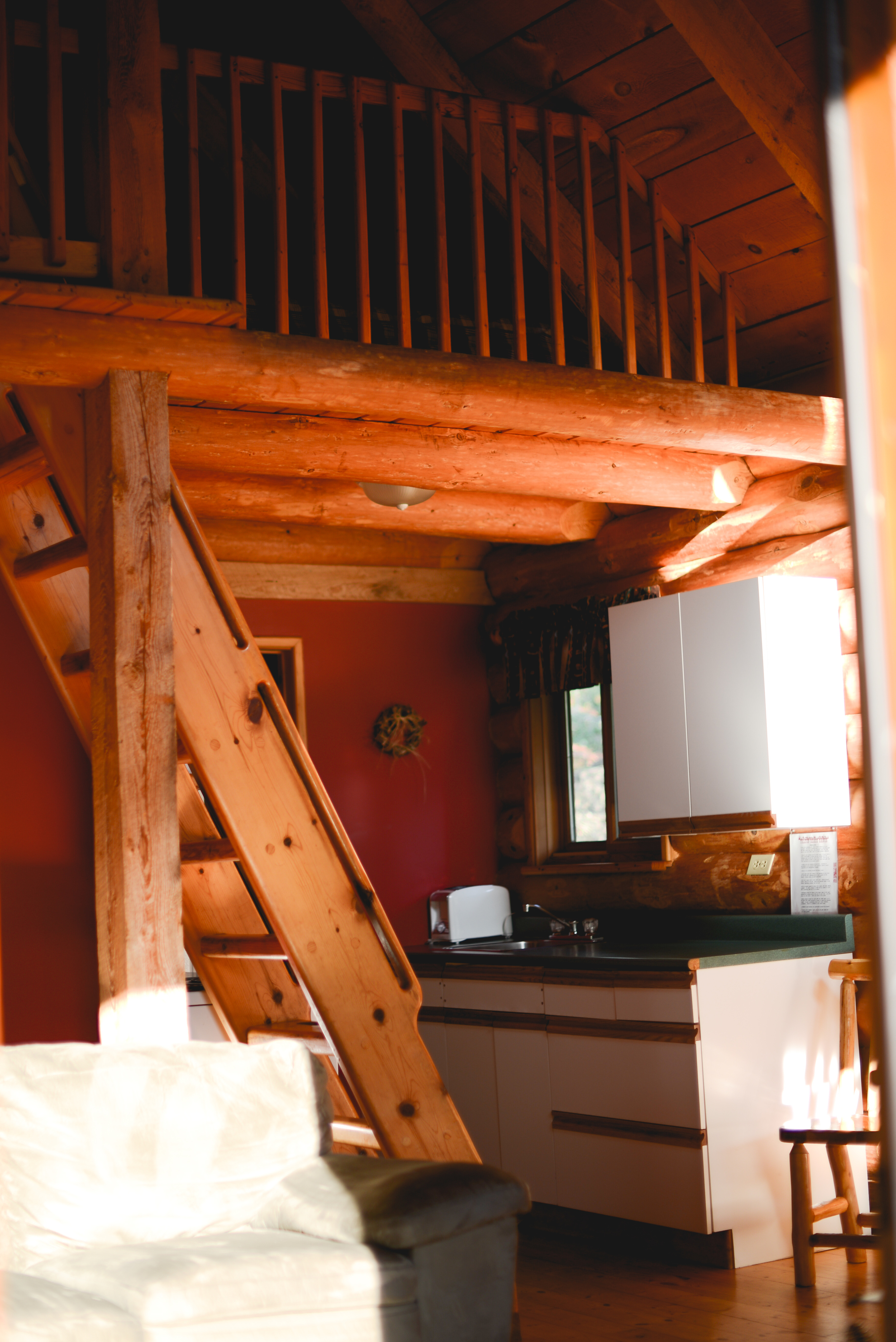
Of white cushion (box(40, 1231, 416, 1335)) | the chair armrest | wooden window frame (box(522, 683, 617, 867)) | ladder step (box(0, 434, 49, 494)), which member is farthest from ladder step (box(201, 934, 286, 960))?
wooden window frame (box(522, 683, 617, 867))

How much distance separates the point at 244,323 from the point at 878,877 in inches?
114

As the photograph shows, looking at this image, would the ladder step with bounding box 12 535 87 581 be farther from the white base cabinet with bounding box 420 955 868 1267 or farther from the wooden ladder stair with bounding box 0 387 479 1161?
the white base cabinet with bounding box 420 955 868 1267

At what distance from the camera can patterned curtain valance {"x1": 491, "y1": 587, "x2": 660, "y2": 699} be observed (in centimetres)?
558

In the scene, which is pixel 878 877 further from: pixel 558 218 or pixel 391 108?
pixel 558 218

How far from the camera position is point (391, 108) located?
12.6 feet

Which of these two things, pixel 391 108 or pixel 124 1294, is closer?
pixel 124 1294

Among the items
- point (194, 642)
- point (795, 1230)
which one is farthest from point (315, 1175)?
point (795, 1230)

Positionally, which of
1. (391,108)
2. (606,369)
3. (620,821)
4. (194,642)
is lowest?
(620,821)

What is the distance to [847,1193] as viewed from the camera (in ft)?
13.2

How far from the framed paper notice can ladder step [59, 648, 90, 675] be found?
2569mm

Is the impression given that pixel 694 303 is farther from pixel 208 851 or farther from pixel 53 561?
pixel 208 851

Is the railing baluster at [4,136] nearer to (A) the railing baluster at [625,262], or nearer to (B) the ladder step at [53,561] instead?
(B) the ladder step at [53,561]

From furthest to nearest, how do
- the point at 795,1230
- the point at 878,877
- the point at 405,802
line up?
the point at 405,802
the point at 795,1230
the point at 878,877

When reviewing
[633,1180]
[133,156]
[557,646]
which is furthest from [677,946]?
[133,156]
